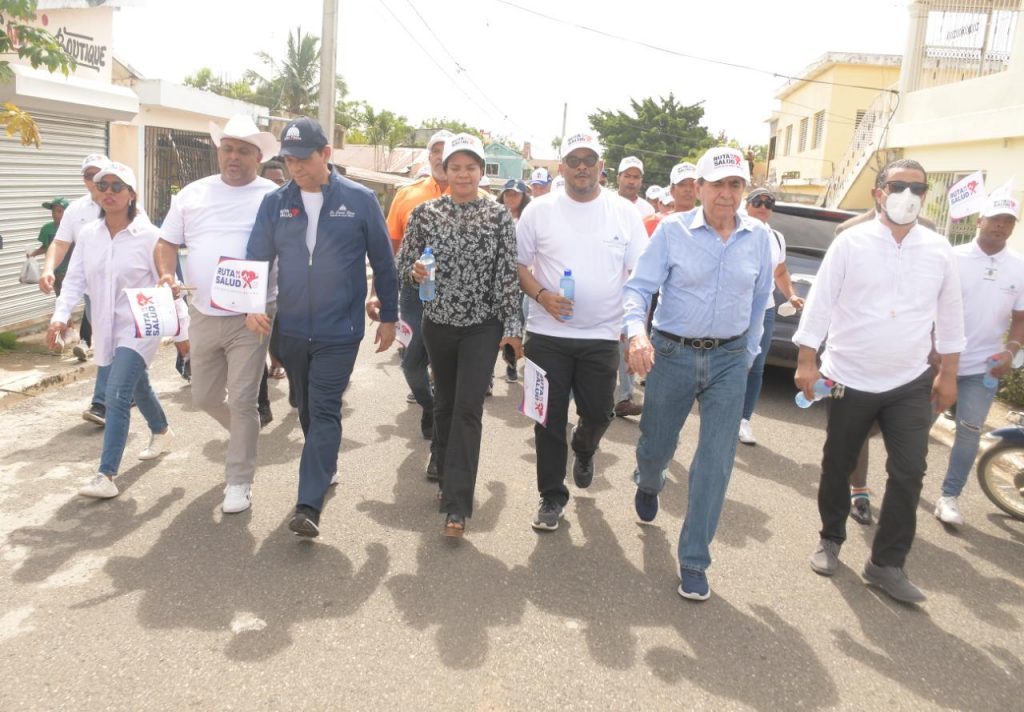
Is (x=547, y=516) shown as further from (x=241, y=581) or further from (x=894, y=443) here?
(x=894, y=443)

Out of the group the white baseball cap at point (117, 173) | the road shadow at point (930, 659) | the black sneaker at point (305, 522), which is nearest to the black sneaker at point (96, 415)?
the white baseball cap at point (117, 173)

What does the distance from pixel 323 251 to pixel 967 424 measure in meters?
3.87

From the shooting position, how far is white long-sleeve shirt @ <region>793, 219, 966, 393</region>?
156 inches

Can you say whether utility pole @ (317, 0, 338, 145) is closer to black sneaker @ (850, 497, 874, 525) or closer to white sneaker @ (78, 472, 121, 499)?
white sneaker @ (78, 472, 121, 499)

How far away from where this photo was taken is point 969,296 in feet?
16.8

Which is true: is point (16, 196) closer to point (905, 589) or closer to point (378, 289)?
point (378, 289)

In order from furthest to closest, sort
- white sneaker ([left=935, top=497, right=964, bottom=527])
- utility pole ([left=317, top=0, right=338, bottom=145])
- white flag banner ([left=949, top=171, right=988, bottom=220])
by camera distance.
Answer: utility pole ([left=317, top=0, right=338, bottom=145])
white flag banner ([left=949, top=171, right=988, bottom=220])
white sneaker ([left=935, top=497, right=964, bottom=527])

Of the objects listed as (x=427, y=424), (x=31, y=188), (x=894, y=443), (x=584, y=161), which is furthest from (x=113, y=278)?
(x=31, y=188)

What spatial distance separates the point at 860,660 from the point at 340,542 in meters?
2.48

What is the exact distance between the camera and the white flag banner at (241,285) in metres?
4.34

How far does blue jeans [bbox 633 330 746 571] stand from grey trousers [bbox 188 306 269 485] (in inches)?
87.4

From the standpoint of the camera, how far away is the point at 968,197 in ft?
17.7

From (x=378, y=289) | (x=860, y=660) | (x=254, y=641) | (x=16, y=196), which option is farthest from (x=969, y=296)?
(x=16, y=196)

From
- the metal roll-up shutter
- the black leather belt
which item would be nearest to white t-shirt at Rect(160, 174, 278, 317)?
the black leather belt
